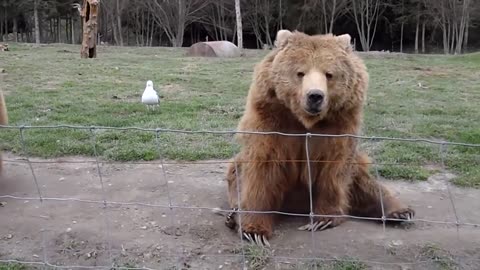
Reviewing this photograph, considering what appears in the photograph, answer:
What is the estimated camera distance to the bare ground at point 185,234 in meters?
2.86

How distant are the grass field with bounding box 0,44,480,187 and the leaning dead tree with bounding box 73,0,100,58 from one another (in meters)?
0.95

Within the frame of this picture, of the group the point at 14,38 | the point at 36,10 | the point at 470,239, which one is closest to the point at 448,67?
the point at 470,239

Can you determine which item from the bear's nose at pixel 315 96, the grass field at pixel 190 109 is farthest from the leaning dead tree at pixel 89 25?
the bear's nose at pixel 315 96

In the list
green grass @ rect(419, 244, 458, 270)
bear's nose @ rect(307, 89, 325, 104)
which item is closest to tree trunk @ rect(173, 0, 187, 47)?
bear's nose @ rect(307, 89, 325, 104)

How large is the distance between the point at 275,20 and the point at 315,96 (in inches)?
988

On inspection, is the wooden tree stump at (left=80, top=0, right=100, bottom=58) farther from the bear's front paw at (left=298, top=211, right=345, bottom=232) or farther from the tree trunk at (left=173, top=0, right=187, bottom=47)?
the tree trunk at (left=173, top=0, right=187, bottom=47)

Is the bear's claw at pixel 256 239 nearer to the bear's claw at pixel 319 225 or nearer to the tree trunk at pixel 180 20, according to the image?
the bear's claw at pixel 319 225

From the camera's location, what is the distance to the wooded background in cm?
2469

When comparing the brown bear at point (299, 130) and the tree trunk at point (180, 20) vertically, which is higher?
the tree trunk at point (180, 20)

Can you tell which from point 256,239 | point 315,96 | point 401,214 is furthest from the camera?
point 401,214

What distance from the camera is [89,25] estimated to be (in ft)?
43.5

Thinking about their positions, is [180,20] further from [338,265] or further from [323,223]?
[338,265]

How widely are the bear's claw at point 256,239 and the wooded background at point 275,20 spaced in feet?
72.5

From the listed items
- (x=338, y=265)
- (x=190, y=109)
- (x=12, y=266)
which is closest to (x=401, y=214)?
(x=338, y=265)
